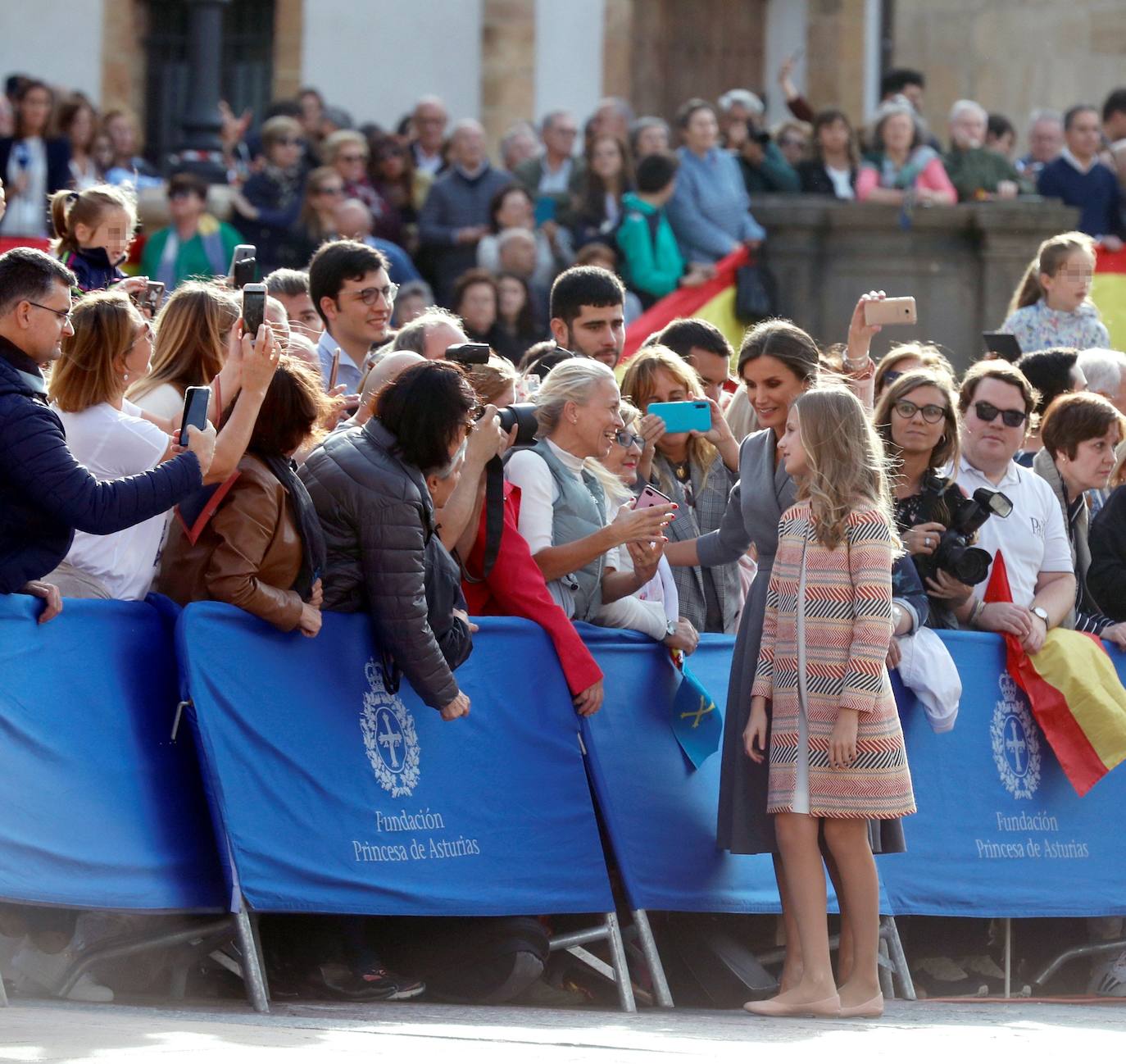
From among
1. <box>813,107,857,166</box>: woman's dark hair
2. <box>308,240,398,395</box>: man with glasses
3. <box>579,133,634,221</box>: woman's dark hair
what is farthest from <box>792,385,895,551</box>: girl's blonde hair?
<box>813,107,857,166</box>: woman's dark hair

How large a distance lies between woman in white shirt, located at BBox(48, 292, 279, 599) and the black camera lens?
3.43ft

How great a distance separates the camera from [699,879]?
7766 mm

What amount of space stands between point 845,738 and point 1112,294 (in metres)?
8.97

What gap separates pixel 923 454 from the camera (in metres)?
8.40

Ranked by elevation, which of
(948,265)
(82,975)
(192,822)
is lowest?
(82,975)

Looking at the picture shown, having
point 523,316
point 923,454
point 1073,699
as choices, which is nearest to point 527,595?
point 923,454

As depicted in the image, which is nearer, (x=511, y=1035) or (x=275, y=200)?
(x=511, y=1035)

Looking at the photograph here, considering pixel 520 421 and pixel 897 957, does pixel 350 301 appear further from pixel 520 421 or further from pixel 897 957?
pixel 897 957

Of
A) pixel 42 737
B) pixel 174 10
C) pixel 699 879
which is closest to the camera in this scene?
pixel 42 737

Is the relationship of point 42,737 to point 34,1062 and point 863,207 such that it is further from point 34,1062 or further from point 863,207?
point 863,207

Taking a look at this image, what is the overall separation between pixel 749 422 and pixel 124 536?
2894mm

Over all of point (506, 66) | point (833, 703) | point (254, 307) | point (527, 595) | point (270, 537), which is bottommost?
point (833, 703)

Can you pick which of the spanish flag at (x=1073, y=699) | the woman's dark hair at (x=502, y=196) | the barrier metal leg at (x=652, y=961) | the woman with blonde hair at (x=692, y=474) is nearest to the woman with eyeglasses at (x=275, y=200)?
the woman's dark hair at (x=502, y=196)

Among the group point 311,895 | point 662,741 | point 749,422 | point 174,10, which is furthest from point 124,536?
point 174,10
